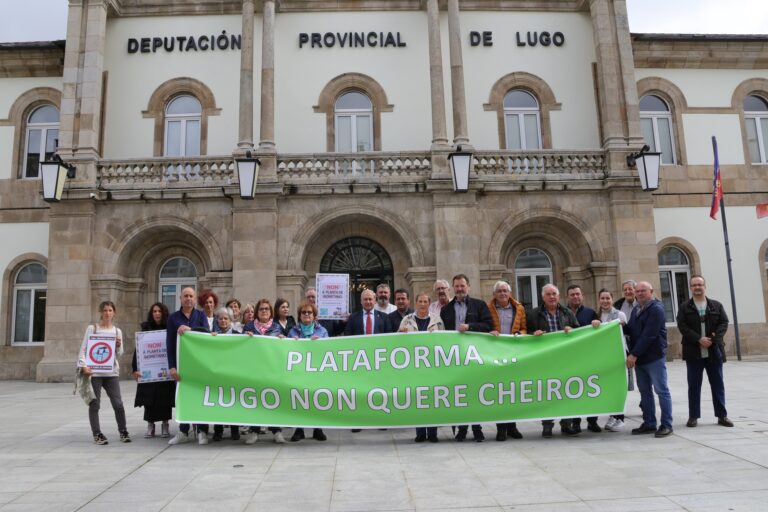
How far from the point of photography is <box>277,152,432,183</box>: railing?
52.2ft

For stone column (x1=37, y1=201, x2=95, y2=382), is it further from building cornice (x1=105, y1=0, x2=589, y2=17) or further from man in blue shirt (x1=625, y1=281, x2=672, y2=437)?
man in blue shirt (x1=625, y1=281, x2=672, y2=437)

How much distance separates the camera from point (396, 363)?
7422 mm

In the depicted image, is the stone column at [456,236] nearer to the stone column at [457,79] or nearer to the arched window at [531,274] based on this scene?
the stone column at [457,79]

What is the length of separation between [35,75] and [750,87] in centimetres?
2358

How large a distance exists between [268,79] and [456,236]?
696cm

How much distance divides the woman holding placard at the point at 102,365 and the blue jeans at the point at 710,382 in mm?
7555

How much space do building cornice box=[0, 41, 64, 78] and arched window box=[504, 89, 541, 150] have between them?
14.2 metres

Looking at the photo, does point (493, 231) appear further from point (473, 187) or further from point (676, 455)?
point (676, 455)

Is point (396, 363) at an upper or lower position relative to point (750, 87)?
lower

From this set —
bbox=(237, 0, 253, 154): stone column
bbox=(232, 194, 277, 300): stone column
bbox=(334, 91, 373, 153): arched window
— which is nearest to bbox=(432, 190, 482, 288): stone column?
bbox=(334, 91, 373, 153): arched window

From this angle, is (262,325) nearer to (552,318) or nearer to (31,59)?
(552,318)

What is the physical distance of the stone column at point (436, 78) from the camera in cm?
1617

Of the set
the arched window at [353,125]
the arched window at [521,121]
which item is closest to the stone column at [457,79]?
the arched window at [521,121]

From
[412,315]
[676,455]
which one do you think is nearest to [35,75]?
[412,315]
